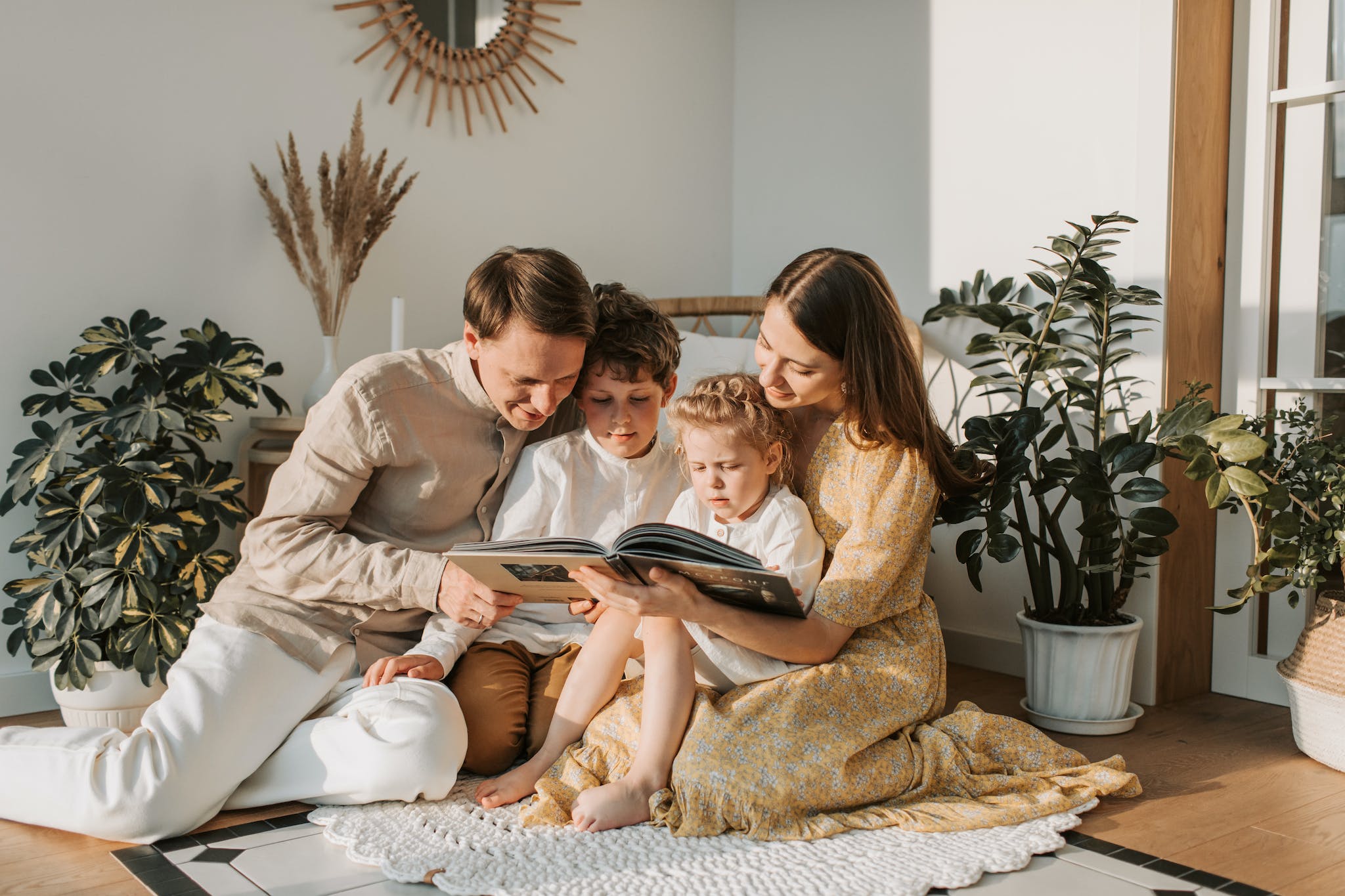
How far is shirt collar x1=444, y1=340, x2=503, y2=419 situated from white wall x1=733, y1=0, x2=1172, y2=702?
4.80ft

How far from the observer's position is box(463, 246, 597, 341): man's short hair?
1796 millimetres

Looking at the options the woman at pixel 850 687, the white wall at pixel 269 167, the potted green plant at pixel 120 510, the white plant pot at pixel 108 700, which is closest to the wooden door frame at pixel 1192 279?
the woman at pixel 850 687

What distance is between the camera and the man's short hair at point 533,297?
70.7 inches

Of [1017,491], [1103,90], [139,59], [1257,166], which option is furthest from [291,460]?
[1257,166]

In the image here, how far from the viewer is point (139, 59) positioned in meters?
2.50

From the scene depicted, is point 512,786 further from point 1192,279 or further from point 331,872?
point 1192,279

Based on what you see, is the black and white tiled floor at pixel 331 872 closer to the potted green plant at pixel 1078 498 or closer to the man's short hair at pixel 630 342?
the potted green plant at pixel 1078 498

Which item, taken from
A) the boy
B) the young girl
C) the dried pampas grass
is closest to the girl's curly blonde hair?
the young girl

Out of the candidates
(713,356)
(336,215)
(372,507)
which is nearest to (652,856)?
(372,507)

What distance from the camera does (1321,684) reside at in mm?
2061

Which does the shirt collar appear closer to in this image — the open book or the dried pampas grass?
the open book

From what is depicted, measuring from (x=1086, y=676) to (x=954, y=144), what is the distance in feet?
4.76

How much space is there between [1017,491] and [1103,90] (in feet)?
3.37

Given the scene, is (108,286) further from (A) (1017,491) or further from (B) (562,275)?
(A) (1017,491)
